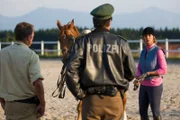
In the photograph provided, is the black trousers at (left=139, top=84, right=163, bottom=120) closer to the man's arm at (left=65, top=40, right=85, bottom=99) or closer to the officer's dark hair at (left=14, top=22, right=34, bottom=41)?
the man's arm at (left=65, top=40, right=85, bottom=99)

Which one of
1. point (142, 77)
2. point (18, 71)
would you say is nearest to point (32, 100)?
point (18, 71)

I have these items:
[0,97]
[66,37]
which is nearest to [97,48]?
[0,97]

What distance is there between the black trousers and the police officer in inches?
86.7

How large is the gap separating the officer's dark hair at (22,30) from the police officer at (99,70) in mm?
544

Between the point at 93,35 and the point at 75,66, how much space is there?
0.38 metres

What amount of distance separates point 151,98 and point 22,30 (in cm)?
275

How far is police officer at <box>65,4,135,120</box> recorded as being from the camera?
469cm

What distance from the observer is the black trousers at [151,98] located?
22.7 ft

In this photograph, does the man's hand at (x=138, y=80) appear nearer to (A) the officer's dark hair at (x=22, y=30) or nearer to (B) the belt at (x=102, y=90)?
(B) the belt at (x=102, y=90)

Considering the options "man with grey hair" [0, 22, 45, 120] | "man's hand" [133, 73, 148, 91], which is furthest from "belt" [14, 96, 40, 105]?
"man's hand" [133, 73, 148, 91]

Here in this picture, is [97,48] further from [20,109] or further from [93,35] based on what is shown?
[20,109]

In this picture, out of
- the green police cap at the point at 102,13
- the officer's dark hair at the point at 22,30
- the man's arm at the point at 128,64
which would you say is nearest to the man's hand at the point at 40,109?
the officer's dark hair at the point at 22,30

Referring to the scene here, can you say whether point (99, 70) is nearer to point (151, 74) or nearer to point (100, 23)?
point (100, 23)

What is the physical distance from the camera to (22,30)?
193 inches
